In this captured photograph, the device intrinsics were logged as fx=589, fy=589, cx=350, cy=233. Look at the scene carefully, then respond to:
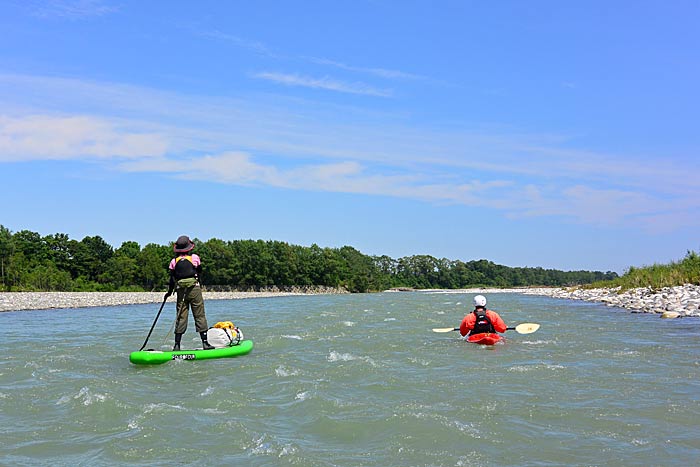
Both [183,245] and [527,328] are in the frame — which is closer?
[183,245]

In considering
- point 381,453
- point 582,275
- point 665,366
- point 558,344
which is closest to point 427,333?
point 558,344

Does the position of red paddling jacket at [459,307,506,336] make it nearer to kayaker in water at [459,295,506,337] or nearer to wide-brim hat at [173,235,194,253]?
kayaker in water at [459,295,506,337]

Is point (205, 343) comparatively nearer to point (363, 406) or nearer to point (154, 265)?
point (363, 406)

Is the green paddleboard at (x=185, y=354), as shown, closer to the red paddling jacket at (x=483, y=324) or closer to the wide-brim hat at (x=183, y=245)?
the wide-brim hat at (x=183, y=245)

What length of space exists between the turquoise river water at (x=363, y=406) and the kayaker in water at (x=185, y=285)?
3.31ft

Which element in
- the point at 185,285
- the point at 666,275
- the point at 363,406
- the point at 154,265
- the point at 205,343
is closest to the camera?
the point at 363,406

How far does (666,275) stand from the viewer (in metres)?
29.8

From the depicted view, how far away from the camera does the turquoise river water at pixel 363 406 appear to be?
5059 millimetres

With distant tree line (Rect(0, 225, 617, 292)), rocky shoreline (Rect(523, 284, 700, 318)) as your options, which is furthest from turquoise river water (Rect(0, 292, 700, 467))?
distant tree line (Rect(0, 225, 617, 292))

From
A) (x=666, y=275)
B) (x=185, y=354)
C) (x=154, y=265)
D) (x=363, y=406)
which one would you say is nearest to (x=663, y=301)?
(x=666, y=275)

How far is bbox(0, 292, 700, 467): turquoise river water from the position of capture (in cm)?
506

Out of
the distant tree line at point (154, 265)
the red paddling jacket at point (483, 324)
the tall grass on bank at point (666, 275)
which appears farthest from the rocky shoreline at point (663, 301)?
the distant tree line at point (154, 265)

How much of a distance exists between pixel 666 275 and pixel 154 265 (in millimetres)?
71166

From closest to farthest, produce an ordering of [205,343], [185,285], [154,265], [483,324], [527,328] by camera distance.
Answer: [185,285] → [205,343] → [483,324] → [527,328] → [154,265]
